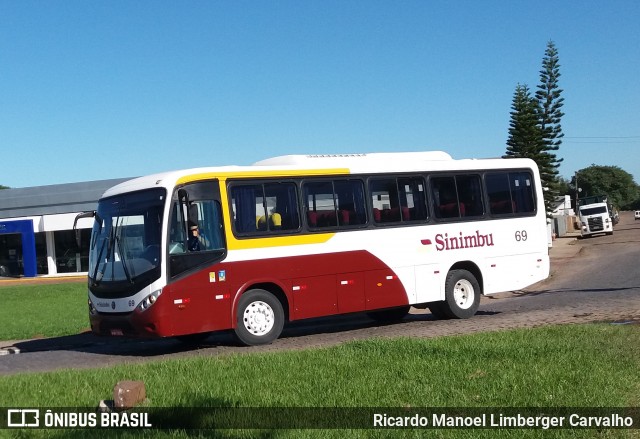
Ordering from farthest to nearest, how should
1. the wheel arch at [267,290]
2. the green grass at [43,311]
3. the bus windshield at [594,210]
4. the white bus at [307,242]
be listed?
the bus windshield at [594,210] → the green grass at [43,311] → the wheel arch at [267,290] → the white bus at [307,242]

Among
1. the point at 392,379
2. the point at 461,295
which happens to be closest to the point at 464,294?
the point at 461,295

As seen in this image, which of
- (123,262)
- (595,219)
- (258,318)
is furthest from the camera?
(595,219)

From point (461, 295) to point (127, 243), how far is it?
6897mm

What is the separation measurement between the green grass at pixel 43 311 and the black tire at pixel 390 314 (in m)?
6.42

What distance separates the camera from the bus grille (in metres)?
58.6

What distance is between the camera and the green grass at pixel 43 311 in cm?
1800

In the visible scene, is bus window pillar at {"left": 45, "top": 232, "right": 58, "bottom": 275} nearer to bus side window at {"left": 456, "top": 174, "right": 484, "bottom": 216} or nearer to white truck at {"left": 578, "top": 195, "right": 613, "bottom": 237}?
bus side window at {"left": 456, "top": 174, "right": 484, "bottom": 216}

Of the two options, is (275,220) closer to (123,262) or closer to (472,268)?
(123,262)

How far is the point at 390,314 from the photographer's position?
17.1 m

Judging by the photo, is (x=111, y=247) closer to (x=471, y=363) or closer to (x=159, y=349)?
(x=159, y=349)

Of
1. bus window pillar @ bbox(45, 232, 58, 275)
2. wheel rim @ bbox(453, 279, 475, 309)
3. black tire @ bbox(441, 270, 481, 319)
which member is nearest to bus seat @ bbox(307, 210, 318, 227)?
black tire @ bbox(441, 270, 481, 319)

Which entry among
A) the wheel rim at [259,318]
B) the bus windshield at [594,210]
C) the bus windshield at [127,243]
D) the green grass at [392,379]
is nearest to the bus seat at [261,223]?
the wheel rim at [259,318]

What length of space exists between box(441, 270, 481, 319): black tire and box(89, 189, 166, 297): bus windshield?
620 cm

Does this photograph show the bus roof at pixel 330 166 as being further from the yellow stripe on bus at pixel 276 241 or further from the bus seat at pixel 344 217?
the yellow stripe on bus at pixel 276 241
